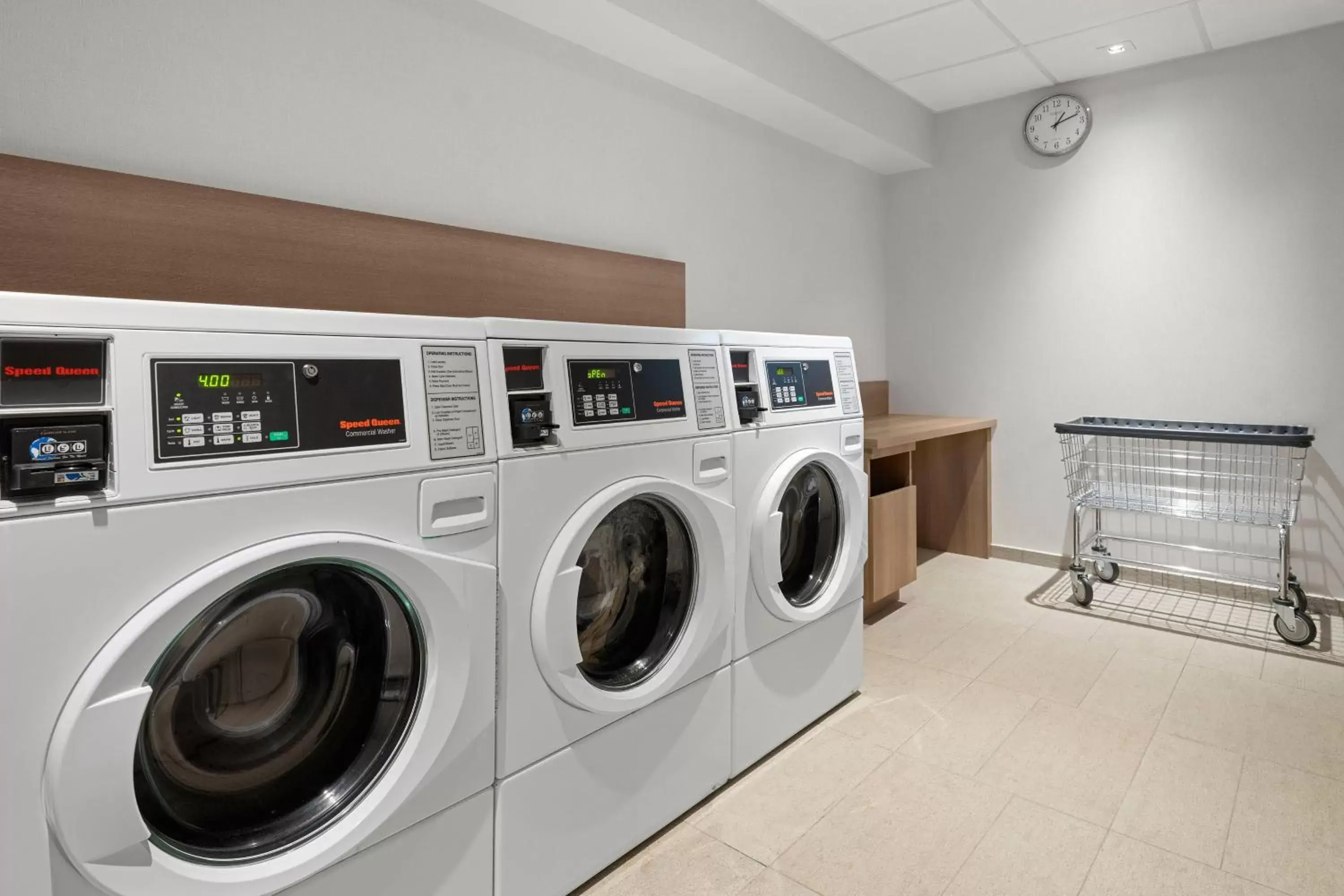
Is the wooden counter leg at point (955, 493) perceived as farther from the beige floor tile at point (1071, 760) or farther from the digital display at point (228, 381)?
the digital display at point (228, 381)

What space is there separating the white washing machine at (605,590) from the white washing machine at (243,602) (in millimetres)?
72

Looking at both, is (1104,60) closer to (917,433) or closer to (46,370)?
(917,433)

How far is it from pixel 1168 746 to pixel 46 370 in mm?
2607

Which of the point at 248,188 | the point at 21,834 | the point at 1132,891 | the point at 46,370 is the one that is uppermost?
the point at 248,188

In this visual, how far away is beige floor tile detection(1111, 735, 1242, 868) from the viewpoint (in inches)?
64.1

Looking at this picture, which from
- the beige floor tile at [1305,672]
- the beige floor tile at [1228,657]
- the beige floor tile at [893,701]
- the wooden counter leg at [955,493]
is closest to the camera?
the beige floor tile at [893,701]

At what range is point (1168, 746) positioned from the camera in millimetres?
2031

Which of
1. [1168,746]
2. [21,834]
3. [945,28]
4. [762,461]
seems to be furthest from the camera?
[945,28]

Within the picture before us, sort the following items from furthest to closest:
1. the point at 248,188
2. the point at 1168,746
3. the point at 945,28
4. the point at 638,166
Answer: the point at 945,28 → the point at 638,166 → the point at 1168,746 → the point at 248,188

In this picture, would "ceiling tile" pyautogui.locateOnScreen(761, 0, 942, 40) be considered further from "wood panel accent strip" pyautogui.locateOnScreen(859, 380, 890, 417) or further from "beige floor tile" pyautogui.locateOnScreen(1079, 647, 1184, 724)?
"beige floor tile" pyautogui.locateOnScreen(1079, 647, 1184, 724)

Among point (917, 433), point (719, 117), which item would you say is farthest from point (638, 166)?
point (917, 433)

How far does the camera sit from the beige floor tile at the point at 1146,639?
106 inches

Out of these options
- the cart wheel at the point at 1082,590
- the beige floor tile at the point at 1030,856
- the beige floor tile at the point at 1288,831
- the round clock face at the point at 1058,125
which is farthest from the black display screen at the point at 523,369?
the round clock face at the point at 1058,125

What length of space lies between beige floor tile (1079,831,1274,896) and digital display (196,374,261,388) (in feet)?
5.85
